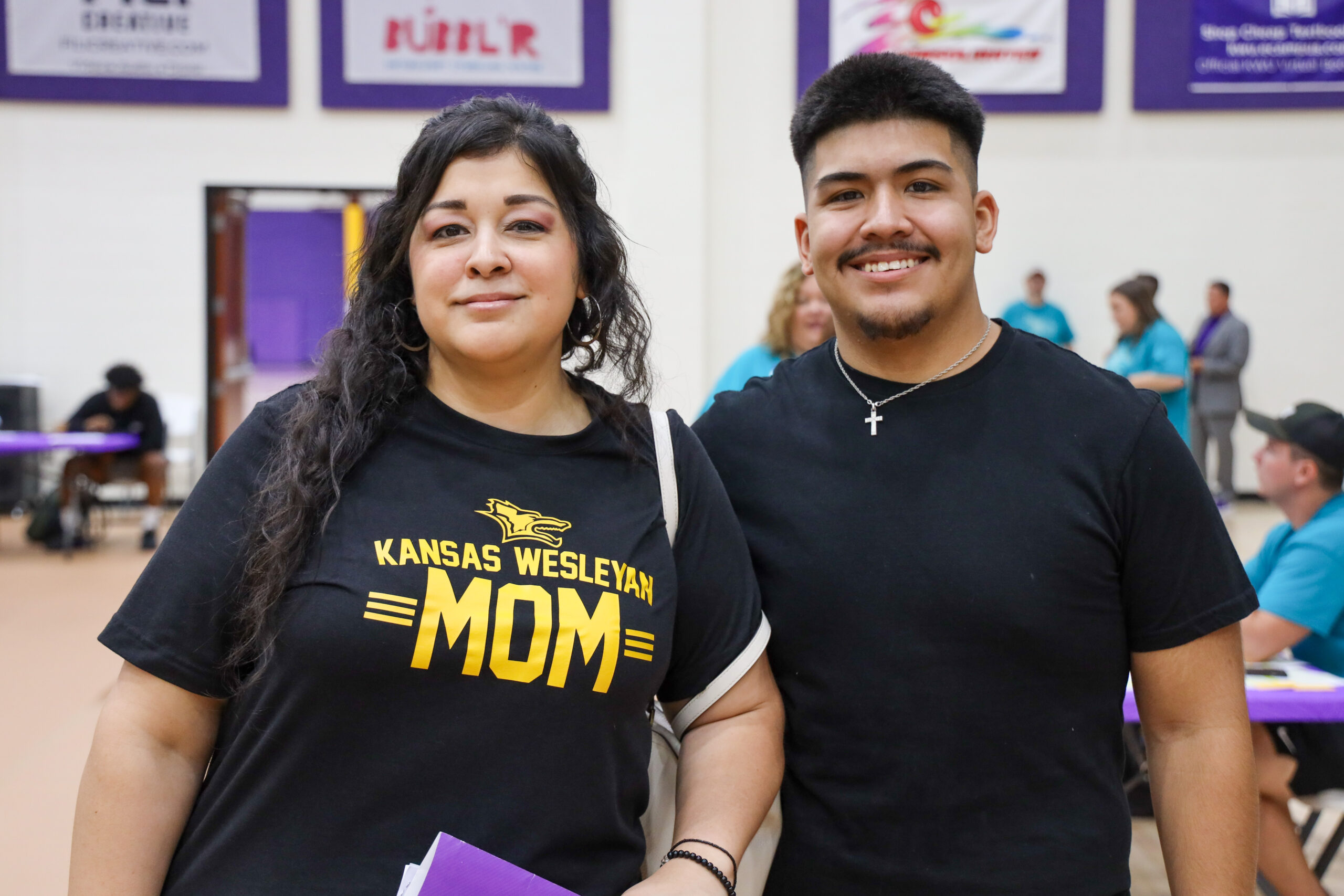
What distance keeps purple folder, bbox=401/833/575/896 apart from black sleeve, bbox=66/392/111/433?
7.42m

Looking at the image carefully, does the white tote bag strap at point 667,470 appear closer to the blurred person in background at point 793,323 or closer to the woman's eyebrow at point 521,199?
the woman's eyebrow at point 521,199

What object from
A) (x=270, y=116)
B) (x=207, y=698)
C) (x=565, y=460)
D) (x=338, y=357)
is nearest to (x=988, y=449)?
(x=565, y=460)

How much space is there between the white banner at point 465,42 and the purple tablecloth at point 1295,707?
7.17m

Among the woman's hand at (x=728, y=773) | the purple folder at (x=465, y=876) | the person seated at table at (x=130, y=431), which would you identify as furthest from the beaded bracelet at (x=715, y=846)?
the person seated at table at (x=130, y=431)

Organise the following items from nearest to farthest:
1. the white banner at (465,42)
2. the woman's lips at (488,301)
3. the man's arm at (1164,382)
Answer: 1. the woman's lips at (488,301)
2. the man's arm at (1164,382)
3. the white banner at (465,42)

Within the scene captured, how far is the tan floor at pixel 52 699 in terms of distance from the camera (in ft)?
9.08

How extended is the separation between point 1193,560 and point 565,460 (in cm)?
76

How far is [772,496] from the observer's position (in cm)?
138

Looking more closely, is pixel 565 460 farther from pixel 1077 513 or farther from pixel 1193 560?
pixel 1193 560

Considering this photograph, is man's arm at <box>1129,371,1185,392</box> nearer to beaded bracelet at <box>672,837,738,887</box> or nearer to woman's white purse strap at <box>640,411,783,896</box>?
woman's white purse strap at <box>640,411,783,896</box>

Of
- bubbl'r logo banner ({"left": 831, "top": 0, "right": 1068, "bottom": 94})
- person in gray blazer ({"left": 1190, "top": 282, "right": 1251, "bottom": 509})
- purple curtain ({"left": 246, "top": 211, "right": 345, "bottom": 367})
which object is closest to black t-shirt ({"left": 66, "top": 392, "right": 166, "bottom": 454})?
bubbl'r logo banner ({"left": 831, "top": 0, "right": 1068, "bottom": 94})

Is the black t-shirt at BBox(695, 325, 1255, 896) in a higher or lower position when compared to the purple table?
higher

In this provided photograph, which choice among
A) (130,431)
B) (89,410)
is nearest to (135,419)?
(130,431)

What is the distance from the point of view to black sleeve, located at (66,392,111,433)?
24.1ft
